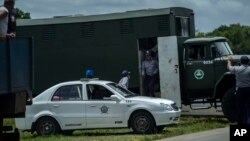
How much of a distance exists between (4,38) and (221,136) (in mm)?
8653

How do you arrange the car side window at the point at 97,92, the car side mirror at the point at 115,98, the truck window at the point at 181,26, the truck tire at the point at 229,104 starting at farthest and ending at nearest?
the truck window at the point at 181,26
the truck tire at the point at 229,104
the car side window at the point at 97,92
the car side mirror at the point at 115,98

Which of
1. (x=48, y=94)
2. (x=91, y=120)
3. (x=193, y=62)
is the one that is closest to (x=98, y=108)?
(x=91, y=120)

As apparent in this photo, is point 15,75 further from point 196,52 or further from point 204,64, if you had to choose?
point 196,52

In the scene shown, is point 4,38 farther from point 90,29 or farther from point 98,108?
point 90,29

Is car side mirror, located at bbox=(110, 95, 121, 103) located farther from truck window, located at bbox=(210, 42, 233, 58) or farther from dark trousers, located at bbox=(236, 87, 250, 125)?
truck window, located at bbox=(210, 42, 233, 58)

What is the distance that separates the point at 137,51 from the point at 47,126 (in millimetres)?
6640

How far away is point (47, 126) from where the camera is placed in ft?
56.3

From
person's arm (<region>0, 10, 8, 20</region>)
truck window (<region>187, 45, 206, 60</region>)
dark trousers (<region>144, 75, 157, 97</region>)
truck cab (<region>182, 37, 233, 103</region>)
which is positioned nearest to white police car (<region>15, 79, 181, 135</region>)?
truck cab (<region>182, 37, 233, 103</region>)

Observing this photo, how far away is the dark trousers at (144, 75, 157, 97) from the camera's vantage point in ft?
71.7

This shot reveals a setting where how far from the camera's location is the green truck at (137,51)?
1973 centimetres

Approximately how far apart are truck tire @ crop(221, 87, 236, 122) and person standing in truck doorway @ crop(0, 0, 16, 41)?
1101 cm

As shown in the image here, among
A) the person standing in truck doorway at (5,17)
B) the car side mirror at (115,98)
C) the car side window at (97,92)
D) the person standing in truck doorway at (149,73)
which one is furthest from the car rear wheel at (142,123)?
the person standing in truck doorway at (5,17)

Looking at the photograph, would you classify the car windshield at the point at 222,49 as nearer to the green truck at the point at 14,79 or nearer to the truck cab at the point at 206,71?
the truck cab at the point at 206,71

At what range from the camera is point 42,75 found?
24.7 metres
